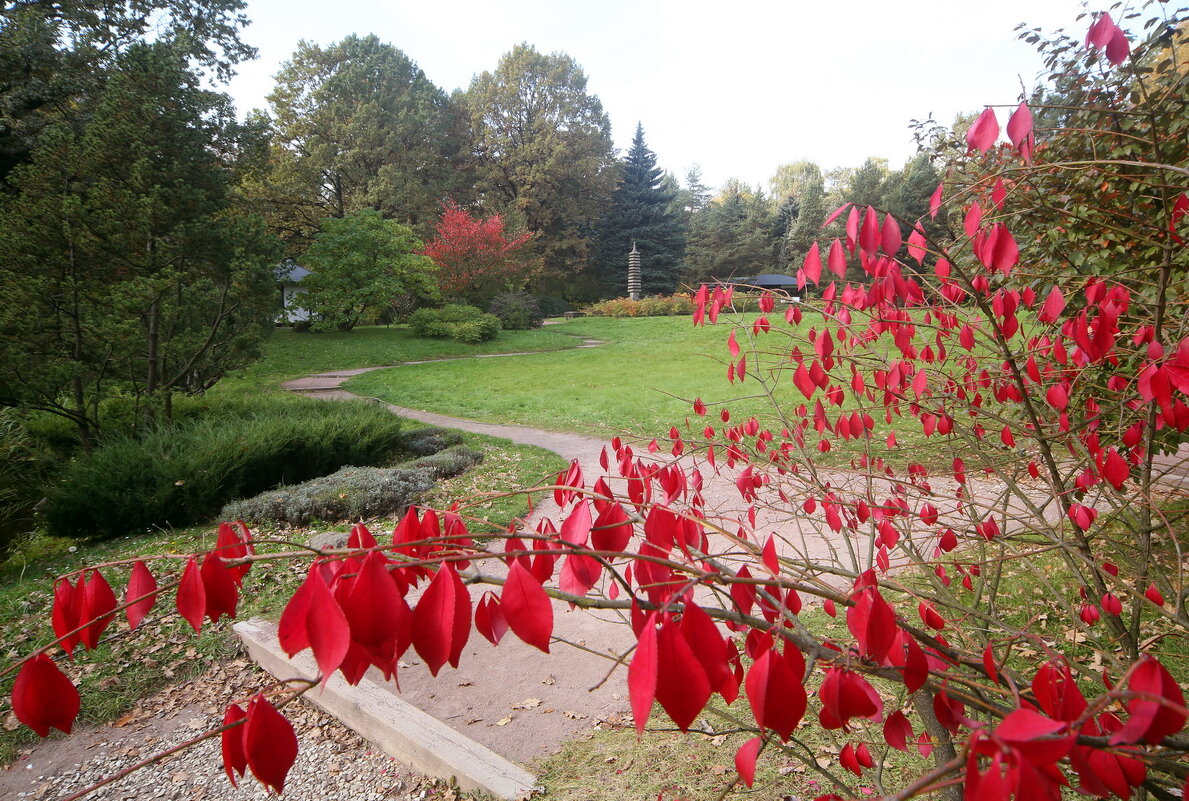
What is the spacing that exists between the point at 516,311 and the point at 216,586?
72.4 feet

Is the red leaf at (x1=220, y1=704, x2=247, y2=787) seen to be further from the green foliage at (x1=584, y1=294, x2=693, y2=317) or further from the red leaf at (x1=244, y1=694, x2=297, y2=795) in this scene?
the green foliage at (x1=584, y1=294, x2=693, y2=317)

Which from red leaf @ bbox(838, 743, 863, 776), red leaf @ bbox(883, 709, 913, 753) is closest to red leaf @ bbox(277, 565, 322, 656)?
red leaf @ bbox(883, 709, 913, 753)

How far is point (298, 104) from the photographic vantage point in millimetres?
26125

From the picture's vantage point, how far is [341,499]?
4945 millimetres

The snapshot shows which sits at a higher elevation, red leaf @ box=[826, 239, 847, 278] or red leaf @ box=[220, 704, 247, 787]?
red leaf @ box=[826, 239, 847, 278]

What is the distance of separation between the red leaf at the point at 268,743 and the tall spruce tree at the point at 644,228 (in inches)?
1345

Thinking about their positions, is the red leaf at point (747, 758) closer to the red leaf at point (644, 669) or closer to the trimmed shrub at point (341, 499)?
the red leaf at point (644, 669)

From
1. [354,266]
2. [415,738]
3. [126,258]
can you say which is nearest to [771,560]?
[415,738]

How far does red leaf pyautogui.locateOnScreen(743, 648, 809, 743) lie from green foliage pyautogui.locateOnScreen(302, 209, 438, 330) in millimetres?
19752

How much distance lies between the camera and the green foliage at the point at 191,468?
472 cm

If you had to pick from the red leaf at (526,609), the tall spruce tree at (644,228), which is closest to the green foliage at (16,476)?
the red leaf at (526,609)

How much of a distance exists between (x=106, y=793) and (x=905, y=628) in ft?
10.1

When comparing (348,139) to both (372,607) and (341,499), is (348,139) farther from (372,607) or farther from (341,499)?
(372,607)

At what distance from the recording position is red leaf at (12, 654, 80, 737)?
0.76m
